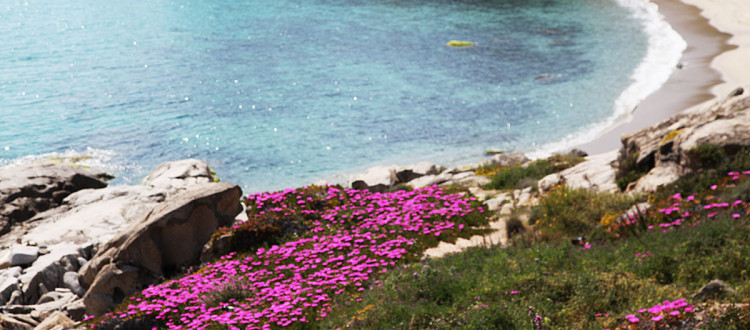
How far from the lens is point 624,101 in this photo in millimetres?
32438

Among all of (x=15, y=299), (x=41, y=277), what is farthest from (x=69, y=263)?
(x=15, y=299)

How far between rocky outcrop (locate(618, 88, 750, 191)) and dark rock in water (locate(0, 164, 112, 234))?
1847 cm

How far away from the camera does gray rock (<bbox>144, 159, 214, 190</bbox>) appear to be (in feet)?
74.7

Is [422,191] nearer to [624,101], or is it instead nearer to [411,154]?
[411,154]

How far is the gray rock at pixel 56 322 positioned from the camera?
13.3 m

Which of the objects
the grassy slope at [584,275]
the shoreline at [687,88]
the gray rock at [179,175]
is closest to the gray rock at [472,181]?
the grassy slope at [584,275]

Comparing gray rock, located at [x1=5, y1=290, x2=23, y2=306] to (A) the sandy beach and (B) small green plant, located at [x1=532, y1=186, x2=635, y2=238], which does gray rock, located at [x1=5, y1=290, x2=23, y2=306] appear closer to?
(B) small green plant, located at [x1=532, y1=186, x2=635, y2=238]

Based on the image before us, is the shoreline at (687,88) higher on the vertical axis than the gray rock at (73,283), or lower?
lower

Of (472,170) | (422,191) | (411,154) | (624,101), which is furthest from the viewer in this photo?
(624,101)

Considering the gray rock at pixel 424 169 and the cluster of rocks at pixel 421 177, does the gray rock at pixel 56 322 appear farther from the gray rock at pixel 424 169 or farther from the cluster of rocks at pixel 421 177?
the gray rock at pixel 424 169

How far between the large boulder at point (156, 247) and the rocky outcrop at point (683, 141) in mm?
9926

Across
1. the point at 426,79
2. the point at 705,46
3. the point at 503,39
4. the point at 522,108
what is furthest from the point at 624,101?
the point at 503,39

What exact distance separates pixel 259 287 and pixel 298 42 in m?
38.8

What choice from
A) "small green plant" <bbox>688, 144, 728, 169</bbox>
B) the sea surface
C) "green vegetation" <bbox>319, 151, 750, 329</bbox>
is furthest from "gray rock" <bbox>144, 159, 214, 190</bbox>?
"small green plant" <bbox>688, 144, 728, 169</bbox>
